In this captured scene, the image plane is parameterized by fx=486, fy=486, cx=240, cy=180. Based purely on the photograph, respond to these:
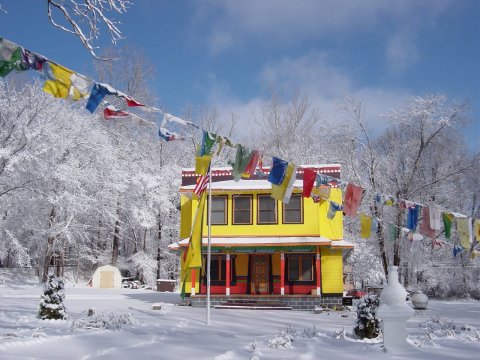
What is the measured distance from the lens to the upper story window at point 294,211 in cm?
2483

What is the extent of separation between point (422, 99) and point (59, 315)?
2081cm

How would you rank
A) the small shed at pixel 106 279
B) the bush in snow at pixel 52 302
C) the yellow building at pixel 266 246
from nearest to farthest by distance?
the bush in snow at pixel 52 302
the yellow building at pixel 266 246
the small shed at pixel 106 279

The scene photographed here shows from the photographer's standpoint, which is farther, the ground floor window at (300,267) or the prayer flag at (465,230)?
the ground floor window at (300,267)

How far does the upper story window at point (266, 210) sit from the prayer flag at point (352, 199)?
395 inches

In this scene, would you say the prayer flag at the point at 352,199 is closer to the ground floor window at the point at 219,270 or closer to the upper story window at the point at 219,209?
the upper story window at the point at 219,209

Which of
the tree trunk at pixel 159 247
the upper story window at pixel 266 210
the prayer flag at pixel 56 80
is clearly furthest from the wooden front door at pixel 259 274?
the prayer flag at pixel 56 80

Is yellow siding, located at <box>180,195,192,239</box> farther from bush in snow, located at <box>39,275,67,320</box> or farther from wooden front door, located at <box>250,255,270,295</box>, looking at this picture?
bush in snow, located at <box>39,275,67,320</box>

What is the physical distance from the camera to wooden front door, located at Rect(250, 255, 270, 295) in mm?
25406

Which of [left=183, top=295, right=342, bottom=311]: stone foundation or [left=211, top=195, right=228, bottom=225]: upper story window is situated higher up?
[left=211, top=195, right=228, bottom=225]: upper story window

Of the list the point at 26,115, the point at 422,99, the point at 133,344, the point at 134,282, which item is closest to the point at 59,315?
the point at 133,344

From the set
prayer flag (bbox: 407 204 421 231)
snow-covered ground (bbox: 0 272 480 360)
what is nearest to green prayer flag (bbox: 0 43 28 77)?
snow-covered ground (bbox: 0 272 480 360)

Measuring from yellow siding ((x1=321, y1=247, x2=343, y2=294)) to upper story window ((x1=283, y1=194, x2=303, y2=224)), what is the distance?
200 centimetres

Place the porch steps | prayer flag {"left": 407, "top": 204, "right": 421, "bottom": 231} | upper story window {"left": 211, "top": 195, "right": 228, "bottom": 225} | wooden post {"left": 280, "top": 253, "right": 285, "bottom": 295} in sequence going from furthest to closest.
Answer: upper story window {"left": 211, "top": 195, "right": 228, "bottom": 225} → wooden post {"left": 280, "top": 253, "right": 285, "bottom": 295} → the porch steps → prayer flag {"left": 407, "top": 204, "right": 421, "bottom": 231}

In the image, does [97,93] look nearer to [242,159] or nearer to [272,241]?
[242,159]
